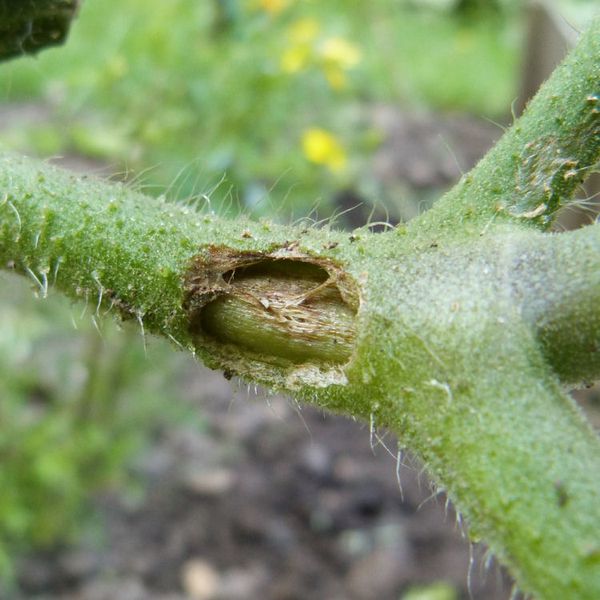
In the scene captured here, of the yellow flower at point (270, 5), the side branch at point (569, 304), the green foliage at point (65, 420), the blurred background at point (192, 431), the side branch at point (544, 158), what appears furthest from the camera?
the yellow flower at point (270, 5)

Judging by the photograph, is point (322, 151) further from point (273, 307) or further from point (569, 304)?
point (569, 304)

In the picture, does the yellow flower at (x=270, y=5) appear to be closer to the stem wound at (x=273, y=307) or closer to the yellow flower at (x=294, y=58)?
the yellow flower at (x=294, y=58)

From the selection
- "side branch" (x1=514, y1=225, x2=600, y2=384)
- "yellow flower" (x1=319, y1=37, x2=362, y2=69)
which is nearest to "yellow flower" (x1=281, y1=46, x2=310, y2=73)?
"yellow flower" (x1=319, y1=37, x2=362, y2=69)

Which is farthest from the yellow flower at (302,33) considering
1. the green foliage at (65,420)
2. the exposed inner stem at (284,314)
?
the exposed inner stem at (284,314)

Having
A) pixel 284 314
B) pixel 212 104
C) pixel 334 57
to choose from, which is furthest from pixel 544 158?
pixel 334 57

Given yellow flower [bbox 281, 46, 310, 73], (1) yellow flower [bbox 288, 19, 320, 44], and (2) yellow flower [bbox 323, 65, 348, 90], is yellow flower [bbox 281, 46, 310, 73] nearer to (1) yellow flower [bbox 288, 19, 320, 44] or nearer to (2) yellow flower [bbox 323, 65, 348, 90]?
(1) yellow flower [bbox 288, 19, 320, 44]

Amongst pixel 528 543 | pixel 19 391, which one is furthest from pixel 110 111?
pixel 528 543

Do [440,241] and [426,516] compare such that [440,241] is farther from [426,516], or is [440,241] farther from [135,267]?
[426,516]
